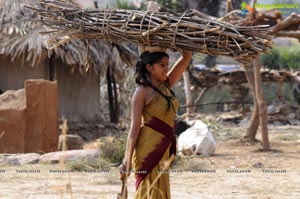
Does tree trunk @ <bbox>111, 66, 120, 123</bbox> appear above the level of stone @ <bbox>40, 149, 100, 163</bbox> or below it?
below

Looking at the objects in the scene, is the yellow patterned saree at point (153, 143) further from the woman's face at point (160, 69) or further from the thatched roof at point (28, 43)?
the thatched roof at point (28, 43)

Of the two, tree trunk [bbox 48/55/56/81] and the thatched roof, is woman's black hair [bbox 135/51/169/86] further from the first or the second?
tree trunk [bbox 48/55/56/81]

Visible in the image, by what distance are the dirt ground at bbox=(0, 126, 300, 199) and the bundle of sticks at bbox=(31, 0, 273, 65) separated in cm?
157

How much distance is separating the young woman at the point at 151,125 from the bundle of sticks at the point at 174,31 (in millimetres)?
177

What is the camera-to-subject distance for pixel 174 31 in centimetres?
483

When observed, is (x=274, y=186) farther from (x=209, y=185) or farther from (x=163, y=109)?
(x=163, y=109)

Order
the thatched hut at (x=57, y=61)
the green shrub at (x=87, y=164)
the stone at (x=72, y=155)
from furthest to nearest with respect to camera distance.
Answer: the thatched hut at (x=57, y=61) → the stone at (x=72, y=155) → the green shrub at (x=87, y=164)

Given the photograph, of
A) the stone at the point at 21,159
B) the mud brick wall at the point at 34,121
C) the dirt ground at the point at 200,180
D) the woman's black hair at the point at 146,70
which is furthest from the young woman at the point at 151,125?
the mud brick wall at the point at 34,121

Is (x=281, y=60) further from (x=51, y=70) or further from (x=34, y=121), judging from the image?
(x=34, y=121)

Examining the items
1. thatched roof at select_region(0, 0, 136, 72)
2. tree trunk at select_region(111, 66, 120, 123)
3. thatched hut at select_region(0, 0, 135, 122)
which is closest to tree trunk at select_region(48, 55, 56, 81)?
thatched hut at select_region(0, 0, 135, 122)

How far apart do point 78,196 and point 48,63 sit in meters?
9.68

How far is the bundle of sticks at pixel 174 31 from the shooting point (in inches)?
188

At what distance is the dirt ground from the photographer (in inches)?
300

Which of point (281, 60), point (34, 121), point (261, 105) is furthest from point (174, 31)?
point (281, 60)
